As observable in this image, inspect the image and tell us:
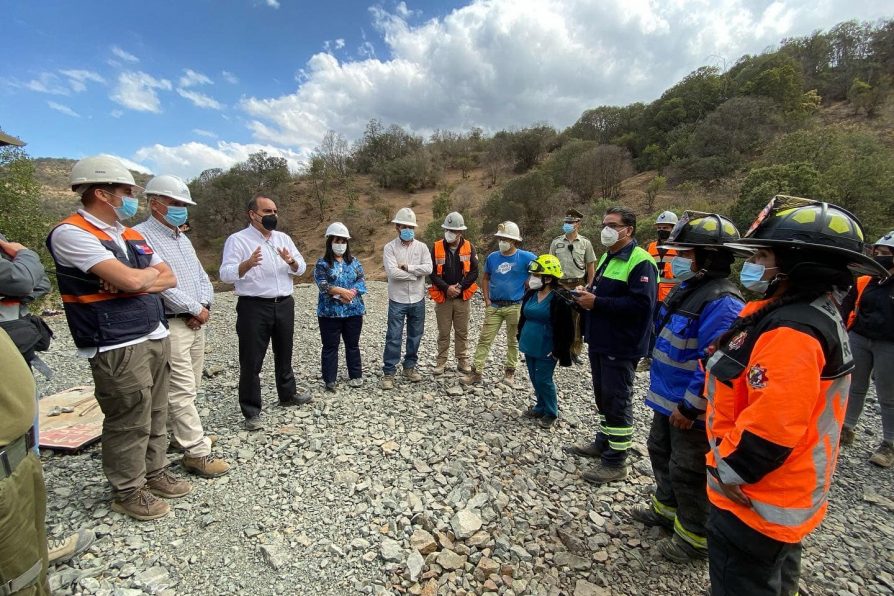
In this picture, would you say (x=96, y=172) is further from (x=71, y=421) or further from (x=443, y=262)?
(x=443, y=262)

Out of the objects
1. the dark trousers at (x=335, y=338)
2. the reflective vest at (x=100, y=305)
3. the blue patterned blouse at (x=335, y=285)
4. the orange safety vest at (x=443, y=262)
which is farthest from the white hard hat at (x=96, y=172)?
the orange safety vest at (x=443, y=262)

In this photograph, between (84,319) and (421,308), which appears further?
(421,308)

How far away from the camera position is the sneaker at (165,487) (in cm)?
302

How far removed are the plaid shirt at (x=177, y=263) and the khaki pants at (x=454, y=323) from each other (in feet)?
9.66

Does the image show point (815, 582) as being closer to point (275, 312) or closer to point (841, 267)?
point (841, 267)

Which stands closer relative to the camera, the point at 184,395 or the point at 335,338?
the point at 184,395

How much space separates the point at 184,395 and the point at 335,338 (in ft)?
5.83

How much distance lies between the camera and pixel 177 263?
129 inches

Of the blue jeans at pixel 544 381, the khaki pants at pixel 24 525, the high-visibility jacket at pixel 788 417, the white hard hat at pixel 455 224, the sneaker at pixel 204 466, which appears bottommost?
the sneaker at pixel 204 466

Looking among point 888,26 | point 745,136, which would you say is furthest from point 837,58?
point 745,136

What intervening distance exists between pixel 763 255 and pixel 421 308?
404 centimetres

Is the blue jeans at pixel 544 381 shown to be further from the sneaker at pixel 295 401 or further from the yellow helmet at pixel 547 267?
the sneaker at pixel 295 401

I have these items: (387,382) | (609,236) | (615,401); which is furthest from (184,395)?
(609,236)

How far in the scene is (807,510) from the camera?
1568 mm
